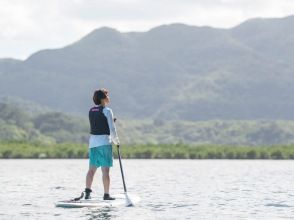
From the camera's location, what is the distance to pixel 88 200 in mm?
22484

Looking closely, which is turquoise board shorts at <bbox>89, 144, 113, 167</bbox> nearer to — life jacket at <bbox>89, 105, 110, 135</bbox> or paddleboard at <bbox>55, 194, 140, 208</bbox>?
life jacket at <bbox>89, 105, 110, 135</bbox>

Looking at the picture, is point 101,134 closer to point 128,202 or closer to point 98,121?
point 98,121

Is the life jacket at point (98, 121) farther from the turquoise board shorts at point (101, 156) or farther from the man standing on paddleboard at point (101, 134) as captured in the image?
the turquoise board shorts at point (101, 156)

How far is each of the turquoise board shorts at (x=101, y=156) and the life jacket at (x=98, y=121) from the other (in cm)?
40

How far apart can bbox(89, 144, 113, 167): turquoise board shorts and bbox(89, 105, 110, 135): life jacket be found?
397 millimetres

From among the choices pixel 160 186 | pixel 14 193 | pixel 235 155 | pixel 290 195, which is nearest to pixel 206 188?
pixel 160 186

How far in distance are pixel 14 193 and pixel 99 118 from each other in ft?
18.7

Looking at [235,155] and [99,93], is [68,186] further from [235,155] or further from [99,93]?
[235,155]

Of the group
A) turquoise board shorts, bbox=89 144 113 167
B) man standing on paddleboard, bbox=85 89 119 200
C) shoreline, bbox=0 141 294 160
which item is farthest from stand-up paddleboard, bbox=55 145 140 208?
shoreline, bbox=0 141 294 160

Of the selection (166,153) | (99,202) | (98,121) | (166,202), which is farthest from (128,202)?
(166,153)

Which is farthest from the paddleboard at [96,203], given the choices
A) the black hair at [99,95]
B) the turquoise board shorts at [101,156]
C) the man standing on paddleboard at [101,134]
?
the black hair at [99,95]

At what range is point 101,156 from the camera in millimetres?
22578

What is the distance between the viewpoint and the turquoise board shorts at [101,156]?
888 inches

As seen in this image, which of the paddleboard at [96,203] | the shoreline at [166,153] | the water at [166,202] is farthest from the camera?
the shoreline at [166,153]
